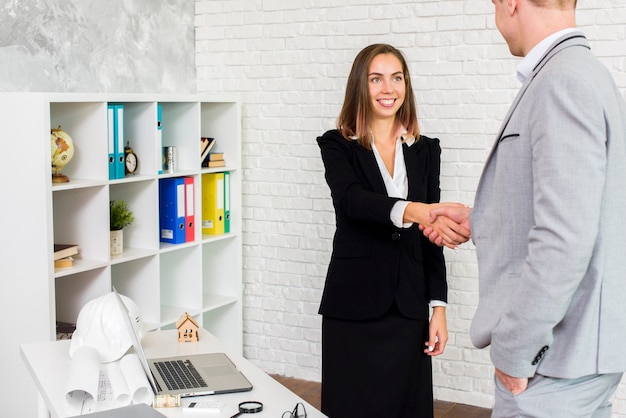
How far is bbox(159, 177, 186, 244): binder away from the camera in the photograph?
4066 millimetres

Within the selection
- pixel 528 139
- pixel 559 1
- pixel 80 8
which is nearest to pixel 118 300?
pixel 528 139

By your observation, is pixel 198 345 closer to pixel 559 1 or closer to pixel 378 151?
pixel 378 151

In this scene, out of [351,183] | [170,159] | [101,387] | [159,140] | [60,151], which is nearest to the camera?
[101,387]

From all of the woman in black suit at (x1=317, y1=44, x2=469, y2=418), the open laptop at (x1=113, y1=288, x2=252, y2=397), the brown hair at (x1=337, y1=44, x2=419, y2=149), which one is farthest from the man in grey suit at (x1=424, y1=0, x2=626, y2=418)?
the brown hair at (x1=337, y1=44, x2=419, y2=149)

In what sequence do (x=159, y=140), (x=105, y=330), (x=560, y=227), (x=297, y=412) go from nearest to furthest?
(x=560, y=227) → (x=297, y=412) → (x=105, y=330) → (x=159, y=140)

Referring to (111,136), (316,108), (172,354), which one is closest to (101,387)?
(172,354)

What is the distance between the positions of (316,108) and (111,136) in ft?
4.11

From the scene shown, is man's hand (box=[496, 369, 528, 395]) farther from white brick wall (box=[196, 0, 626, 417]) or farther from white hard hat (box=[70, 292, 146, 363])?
white brick wall (box=[196, 0, 626, 417])

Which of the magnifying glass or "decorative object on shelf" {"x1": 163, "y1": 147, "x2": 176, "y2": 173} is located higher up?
"decorative object on shelf" {"x1": 163, "y1": 147, "x2": 176, "y2": 173}

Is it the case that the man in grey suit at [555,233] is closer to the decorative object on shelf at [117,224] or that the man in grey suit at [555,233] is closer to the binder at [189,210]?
the decorative object on shelf at [117,224]

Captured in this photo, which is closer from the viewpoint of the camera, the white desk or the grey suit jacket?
the grey suit jacket

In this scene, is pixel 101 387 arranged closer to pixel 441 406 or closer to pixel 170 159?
pixel 170 159

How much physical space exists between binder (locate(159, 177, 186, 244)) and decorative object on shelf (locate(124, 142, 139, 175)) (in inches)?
11.1

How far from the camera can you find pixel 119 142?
364 centimetres
